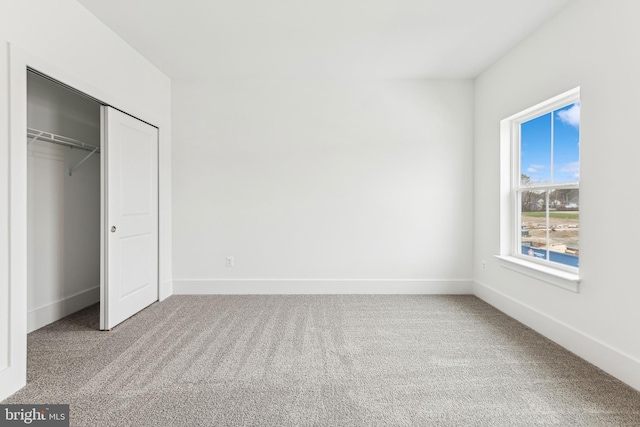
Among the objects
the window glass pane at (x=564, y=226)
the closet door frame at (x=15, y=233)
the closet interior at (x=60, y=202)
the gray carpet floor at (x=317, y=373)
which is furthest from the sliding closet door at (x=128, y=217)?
the window glass pane at (x=564, y=226)

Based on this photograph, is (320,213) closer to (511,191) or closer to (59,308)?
(511,191)

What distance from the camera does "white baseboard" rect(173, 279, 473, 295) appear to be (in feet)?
12.5

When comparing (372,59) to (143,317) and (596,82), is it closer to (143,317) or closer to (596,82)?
(596,82)

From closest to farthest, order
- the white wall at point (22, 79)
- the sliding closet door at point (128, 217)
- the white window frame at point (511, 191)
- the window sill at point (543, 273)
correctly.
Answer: the white wall at point (22, 79)
the window sill at point (543, 273)
the sliding closet door at point (128, 217)
the white window frame at point (511, 191)

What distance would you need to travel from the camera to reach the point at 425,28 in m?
2.68

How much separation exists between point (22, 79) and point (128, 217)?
4.64 ft

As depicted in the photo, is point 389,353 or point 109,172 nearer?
point 389,353

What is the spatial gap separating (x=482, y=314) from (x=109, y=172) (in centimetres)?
379

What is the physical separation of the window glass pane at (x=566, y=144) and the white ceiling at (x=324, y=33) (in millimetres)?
801

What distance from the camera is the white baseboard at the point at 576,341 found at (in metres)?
1.90

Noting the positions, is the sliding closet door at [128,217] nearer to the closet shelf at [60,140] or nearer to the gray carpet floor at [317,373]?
the gray carpet floor at [317,373]

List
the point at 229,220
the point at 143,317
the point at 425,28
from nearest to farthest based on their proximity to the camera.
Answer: the point at 425,28 < the point at 143,317 < the point at 229,220

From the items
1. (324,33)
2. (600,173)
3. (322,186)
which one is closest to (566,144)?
(600,173)

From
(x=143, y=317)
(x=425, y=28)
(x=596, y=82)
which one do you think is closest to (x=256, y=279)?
(x=143, y=317)
